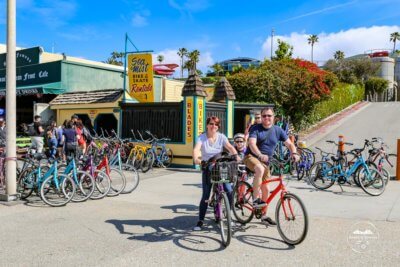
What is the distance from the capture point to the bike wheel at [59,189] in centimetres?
730

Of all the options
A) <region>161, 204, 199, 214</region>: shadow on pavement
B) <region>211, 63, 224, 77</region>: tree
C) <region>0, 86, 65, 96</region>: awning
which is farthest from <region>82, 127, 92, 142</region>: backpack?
<region>211, 63, 224, 77</region>: tree

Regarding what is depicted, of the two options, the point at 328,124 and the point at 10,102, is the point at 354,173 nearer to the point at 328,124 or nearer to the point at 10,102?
the point at 10,102

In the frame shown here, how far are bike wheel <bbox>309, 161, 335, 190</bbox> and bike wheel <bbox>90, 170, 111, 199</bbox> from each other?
4553 millimetres

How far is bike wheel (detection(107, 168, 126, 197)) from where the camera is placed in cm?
831

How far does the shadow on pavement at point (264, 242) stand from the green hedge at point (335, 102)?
17.5 meters

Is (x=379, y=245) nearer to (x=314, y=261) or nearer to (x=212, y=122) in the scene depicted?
(x=314, y=261)

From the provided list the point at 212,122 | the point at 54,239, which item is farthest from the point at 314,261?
the point at 54,239

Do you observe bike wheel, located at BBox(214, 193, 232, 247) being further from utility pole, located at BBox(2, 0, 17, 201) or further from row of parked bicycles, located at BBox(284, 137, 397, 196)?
row of parked bicycles, located at BBox(284, 137, 397, 196)

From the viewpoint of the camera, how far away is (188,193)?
8.81 meters

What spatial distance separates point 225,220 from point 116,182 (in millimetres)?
3833

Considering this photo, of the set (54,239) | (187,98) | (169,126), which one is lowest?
(54,239)

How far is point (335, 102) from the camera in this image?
30406mm

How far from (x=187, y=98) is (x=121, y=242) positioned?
7986mm

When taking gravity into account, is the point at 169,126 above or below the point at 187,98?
below
